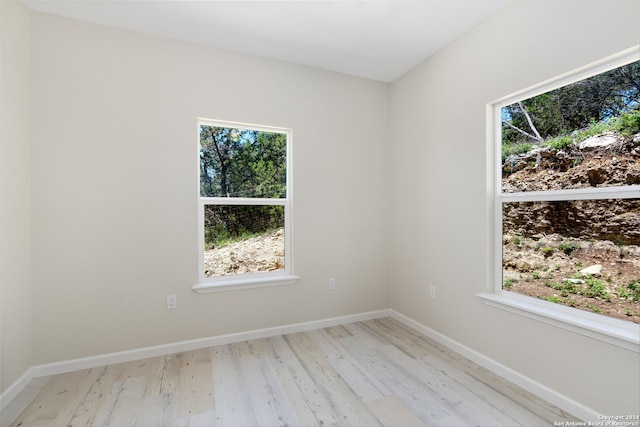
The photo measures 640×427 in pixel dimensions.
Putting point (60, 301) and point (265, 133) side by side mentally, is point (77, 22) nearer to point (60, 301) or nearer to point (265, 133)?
point (265, 133)

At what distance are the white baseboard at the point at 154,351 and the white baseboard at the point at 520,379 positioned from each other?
86cm

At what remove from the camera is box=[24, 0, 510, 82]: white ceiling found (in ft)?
7.00

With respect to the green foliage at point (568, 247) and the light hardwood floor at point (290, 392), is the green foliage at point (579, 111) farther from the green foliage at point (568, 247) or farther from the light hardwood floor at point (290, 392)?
the light hardwood floor at point (290, 392)

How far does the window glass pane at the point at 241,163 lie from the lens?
2744mm

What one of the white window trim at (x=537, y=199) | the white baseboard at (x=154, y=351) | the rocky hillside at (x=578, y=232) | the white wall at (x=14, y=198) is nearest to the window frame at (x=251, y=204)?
the white baseboard at (x=154, y=351)

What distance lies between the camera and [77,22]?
89.3 inches

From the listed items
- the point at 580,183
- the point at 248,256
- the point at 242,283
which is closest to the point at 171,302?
the point at 242,283

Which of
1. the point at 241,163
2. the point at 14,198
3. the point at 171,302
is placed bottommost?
the point at 171,302

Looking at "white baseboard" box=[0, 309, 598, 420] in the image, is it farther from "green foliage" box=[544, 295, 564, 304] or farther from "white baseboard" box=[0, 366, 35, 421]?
"green foliage" box=[544, 295, 564, 304]

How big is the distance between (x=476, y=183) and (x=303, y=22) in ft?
6.10

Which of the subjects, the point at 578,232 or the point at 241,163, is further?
the point at 241,163

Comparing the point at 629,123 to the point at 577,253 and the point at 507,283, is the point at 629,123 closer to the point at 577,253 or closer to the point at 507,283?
the point at 577,253

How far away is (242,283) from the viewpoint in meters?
2.76

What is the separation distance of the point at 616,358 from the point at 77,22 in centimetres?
412
